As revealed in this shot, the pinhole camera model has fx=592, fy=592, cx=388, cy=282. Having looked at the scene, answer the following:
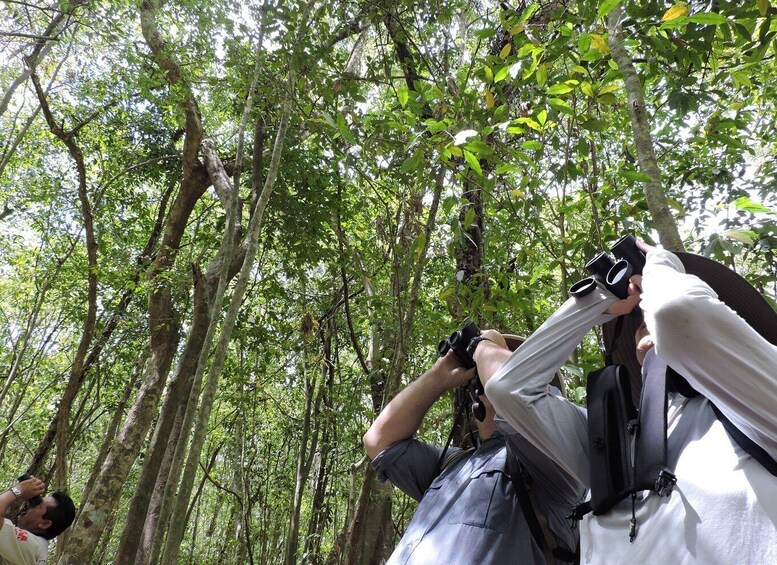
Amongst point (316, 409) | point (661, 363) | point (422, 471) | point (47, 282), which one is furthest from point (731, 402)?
point (47, 282)

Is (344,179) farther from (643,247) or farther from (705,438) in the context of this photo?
(705,438)

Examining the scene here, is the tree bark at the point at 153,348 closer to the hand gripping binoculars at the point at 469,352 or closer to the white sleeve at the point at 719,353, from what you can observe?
the hand gripping binoculars at the point at 469,352

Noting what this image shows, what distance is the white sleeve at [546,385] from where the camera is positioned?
4.50 ft

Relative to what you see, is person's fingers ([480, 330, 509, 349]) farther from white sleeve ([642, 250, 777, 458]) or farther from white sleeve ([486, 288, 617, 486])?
white sleeve ([642, 250, 777, 458])

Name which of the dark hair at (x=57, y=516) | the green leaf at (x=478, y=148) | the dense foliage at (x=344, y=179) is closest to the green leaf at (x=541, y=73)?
the dense foliage at (x=344, y=179)

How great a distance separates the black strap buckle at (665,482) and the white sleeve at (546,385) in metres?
0.28

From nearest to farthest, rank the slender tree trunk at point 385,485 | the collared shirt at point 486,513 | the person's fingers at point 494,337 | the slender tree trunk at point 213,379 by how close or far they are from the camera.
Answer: the collared shirt at point 486,513 → the person's fingers at point 494,337 → the slender tree trunk at point 213,379 → the slender tree trunk at point 385,485

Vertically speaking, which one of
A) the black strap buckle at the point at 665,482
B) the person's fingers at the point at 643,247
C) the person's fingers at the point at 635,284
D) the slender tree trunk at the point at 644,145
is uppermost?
the slender tree trunk at the point at 644,145

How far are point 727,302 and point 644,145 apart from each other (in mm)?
967

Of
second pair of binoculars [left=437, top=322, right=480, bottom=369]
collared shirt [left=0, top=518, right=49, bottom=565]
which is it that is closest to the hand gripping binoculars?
second pair of binoculars [left=437, top=322, right=480, bottom=369]

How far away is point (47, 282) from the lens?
8.73m

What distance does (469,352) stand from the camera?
73.9 inches

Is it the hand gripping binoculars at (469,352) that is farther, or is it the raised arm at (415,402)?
the raised arm at (415,402)

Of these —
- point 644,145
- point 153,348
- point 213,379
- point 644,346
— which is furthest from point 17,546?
point 644,145
